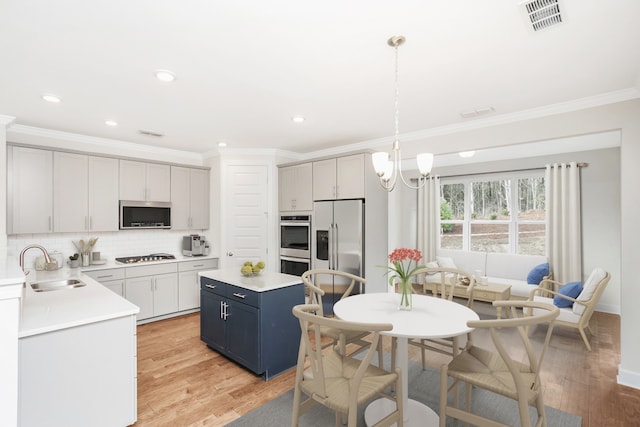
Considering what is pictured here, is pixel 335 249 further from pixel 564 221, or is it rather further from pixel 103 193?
pixel 564 221

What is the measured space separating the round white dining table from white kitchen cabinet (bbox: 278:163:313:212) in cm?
244

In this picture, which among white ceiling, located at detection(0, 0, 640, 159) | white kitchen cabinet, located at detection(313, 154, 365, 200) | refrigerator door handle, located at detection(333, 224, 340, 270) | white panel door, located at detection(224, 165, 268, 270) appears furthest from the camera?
white panel door, located at detection(224, 165, 268, 270)

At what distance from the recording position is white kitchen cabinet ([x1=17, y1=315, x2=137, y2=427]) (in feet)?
6.01

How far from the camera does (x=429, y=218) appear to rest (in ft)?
21.6

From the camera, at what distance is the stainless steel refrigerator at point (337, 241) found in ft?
13.6

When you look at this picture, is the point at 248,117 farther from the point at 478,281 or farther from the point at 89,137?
the point at 478,281

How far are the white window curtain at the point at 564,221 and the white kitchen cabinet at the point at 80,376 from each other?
5.88 meters

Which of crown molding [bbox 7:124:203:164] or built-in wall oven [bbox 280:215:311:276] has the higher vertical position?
crown molding [bbox 7:124:203:164]

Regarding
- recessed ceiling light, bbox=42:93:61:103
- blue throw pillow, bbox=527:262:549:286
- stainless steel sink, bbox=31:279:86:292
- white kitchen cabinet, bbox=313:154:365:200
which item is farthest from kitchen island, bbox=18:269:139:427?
blue throw pillow, bbox=527:262:549:286

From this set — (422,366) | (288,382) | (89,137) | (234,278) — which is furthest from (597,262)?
(89,137)

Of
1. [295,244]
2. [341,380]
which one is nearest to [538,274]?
[295,244]

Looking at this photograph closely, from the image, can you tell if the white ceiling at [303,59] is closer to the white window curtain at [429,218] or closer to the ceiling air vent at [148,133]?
the ceiling air vent at [148,133]

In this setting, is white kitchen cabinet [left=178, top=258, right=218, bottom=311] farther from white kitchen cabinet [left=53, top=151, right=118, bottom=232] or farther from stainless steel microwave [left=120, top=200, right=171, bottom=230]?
white kitchen cabinet [left=53, top=151, right=118, bottom=232]

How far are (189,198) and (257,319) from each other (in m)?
2.88
